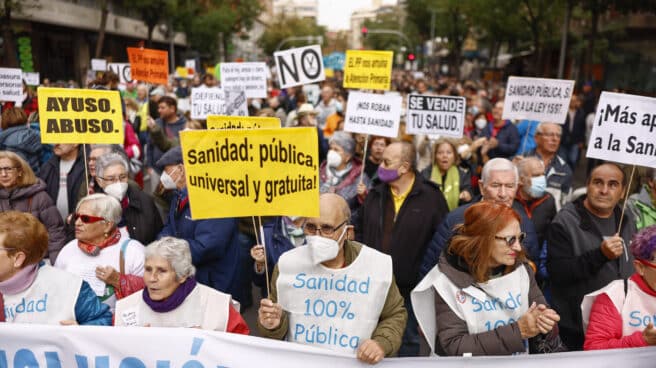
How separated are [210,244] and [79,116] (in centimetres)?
174

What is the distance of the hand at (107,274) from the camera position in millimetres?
3443

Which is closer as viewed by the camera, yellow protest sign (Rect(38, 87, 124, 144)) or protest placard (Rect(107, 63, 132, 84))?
yellow protest sign (Rect(38, 87, 124, 144))

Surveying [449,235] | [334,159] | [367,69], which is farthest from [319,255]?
[367,69]

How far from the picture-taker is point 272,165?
2.96 meters

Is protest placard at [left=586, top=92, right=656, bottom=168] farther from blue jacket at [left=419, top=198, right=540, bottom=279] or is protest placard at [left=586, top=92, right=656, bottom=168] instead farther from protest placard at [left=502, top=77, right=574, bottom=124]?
protest placard at [left=502, top=77, right=574, bottom=124]

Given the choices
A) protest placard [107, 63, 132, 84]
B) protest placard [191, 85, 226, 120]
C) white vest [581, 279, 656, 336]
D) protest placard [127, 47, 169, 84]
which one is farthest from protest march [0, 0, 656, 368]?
protest placard [107, 63, 132, 84]

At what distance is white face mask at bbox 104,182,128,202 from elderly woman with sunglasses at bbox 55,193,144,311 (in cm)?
65

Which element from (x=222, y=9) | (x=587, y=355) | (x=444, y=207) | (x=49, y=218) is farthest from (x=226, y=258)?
(x=222, y=9)

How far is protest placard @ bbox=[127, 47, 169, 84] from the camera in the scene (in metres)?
8.99

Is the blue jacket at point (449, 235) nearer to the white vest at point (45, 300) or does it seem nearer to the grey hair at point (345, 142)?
the grey hair at point (345, 142)

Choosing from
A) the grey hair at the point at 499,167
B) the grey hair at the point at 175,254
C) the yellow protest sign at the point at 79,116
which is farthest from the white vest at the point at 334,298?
the yellow protest sign at the point at 79,116

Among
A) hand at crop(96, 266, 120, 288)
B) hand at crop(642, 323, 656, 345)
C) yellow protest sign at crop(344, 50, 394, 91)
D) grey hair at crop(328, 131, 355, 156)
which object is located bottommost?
hand at crop(96, 266, 120, 288)

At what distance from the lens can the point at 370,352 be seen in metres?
2.70

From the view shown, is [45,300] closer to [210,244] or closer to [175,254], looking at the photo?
[175,254]
